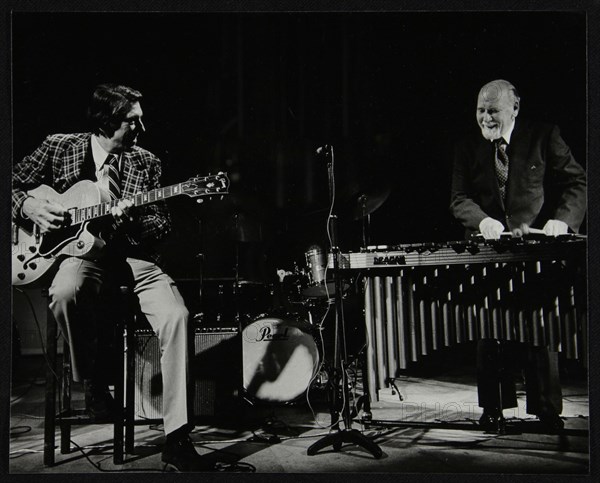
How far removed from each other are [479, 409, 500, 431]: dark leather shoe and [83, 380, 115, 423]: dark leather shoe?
2055 millimetres

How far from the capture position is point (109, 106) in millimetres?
3041

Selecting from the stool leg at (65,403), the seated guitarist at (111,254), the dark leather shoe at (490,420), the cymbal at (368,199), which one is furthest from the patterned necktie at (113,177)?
the dark leather shoe at (490,420)

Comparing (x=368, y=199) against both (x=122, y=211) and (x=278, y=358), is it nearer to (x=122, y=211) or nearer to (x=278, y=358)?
(x=278, y=358)

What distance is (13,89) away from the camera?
2854 mm

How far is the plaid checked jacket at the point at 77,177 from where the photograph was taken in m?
2.85

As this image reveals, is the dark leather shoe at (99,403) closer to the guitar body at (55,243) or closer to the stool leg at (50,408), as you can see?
the stool leg at (50,408)

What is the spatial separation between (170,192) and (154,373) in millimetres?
1224

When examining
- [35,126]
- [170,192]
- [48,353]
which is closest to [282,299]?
[170,192]

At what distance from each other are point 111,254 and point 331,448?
160 centimetres

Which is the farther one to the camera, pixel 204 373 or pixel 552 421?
pixel 204 373

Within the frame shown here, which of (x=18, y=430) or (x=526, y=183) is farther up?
(x=526, y=183)

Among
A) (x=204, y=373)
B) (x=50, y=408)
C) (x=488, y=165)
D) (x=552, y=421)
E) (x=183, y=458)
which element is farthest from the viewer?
(x=204, y=373)

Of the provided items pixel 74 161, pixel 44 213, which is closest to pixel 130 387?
pixel 44 213

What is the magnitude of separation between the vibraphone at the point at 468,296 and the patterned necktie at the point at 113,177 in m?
1.34
